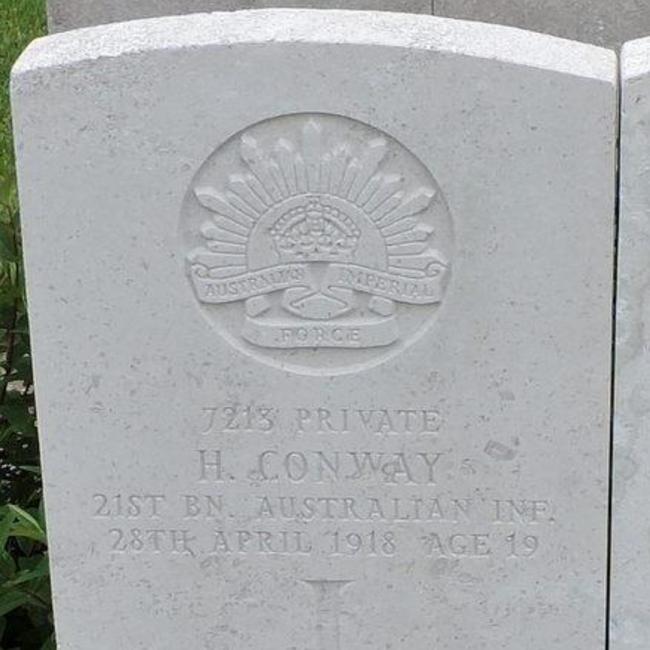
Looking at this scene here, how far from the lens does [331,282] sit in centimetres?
253

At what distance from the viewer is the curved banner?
2.52 meters

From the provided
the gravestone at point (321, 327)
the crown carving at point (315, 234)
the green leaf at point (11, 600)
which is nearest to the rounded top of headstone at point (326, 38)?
the gravestone at point (321, 327)

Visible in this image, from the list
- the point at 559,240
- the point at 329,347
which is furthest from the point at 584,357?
the point at 329,347

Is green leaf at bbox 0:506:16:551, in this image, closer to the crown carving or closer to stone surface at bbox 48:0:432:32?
the crown carving

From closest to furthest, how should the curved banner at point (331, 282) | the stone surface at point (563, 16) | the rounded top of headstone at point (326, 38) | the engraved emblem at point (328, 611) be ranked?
1. the rounded top of headstone at point (326, 38)
2. the curved banner at point (331, 282)
3. the engraved emblem at point (328, 611)
4. the stone surface at point (563, 16)

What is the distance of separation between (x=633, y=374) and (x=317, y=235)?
57cm

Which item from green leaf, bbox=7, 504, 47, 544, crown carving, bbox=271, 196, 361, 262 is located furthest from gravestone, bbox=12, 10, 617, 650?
green leaf, bbox=7, 504, 47, 544

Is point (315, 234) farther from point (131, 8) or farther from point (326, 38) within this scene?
point (131, 8)

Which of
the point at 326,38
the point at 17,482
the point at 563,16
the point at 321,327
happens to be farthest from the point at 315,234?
the point at 563,16

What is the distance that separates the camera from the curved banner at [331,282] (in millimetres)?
2516

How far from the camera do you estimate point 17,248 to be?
3441 millimetres

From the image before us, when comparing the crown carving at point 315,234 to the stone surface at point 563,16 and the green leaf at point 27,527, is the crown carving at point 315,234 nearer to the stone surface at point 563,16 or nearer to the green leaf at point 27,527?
the green leaf at point 27,527

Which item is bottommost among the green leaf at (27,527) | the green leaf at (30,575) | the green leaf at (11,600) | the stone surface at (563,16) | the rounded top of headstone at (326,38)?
the green leaf at (11,600)

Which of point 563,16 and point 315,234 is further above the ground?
point 563,16
